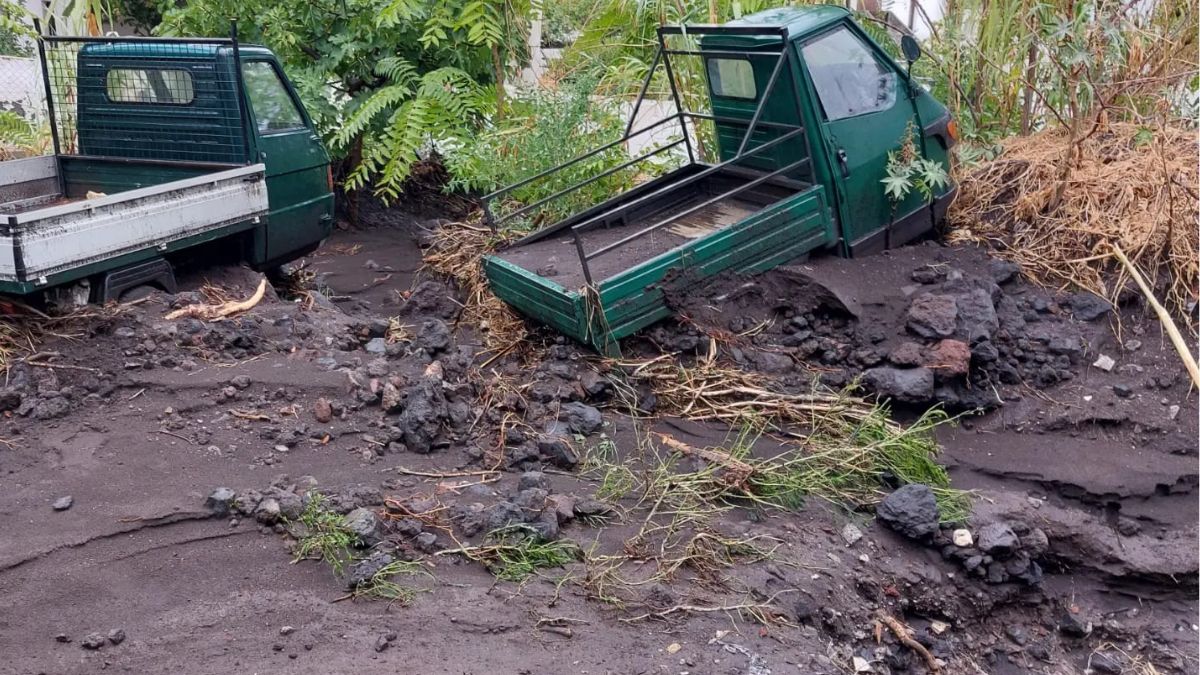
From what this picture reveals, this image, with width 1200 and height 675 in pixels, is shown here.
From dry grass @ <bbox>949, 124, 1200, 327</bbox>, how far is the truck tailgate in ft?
15.0

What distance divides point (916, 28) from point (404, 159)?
4.94 meters

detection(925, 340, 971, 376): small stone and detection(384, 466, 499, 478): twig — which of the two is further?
detection(925, 340, 971, 376): small stone

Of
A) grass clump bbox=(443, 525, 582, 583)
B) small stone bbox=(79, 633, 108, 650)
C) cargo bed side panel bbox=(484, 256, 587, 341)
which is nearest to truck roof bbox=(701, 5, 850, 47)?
cargo bed side panel bbox=(484, 256, 587, 341)

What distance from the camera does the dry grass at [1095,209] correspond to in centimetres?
659

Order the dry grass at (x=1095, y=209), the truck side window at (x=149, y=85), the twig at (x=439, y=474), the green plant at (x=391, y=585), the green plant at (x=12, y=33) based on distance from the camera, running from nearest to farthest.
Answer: the green plant at (x=391, y=585), the twig at (x=439, y=474), the dry grass at (x=1095, y=209), the truck side window at (x=149, y=85), the green plant at (x=12, y=33)

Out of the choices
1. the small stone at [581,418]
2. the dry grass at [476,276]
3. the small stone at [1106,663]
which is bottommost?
the small stone at [1106,663]

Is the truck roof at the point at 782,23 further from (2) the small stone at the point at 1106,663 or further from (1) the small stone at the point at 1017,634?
(2) the small stone at the point at 1106,663

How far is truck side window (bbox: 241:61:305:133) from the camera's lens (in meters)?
7.05

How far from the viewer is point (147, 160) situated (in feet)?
23.5

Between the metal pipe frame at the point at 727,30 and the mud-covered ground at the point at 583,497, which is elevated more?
the metal pipe frame at the point at 727,30

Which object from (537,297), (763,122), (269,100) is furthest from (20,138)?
(763,122)

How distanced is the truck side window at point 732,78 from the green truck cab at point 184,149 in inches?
110

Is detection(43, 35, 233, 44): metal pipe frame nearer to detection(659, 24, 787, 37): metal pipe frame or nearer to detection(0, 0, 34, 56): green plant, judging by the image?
detection(0, 0, 34, 56): green plant

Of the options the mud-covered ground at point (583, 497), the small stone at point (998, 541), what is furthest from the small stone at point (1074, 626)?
the small stone at point (998, 541)
